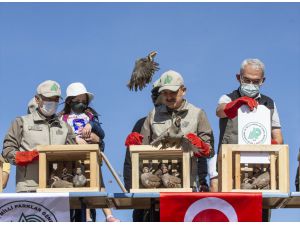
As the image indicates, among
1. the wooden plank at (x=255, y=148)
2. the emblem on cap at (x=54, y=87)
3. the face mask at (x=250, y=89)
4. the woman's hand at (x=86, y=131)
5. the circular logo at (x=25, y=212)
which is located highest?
the emblem on cap at (x=54, y=87)

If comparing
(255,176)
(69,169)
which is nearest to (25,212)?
(69,169)

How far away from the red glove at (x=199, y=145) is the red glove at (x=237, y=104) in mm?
583

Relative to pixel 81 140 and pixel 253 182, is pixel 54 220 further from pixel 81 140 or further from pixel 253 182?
pixel 253 182

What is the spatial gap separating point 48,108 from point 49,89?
10.6 inches

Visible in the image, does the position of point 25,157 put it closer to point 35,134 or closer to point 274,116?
point 35,134

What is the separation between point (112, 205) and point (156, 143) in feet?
4.47

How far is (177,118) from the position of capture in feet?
54.7

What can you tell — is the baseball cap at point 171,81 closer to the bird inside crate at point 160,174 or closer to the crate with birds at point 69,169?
the bird inside crate at point 160,174

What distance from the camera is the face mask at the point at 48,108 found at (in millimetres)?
17047

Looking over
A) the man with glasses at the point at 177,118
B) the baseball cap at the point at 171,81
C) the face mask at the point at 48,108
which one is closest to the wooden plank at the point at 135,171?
the man with glasses at the point at 177,118

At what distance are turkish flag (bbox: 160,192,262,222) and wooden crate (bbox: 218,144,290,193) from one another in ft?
0.71

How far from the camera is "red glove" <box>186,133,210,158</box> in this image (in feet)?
53.8

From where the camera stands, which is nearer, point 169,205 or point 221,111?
point 169,205

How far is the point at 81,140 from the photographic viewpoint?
17203 mm
